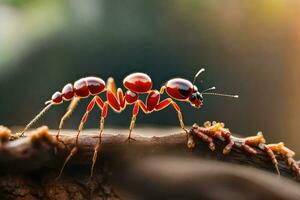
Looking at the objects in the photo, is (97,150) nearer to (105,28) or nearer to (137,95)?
(137,95)

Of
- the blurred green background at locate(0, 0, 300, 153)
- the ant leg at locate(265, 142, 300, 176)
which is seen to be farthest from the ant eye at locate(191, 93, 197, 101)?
the blurred green background at locate(0, 0, 300, 153)

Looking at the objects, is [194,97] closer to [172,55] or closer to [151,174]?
[151,174]

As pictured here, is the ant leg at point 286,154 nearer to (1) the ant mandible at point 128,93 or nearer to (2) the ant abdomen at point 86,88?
(1) the ant mandible at point 128,93

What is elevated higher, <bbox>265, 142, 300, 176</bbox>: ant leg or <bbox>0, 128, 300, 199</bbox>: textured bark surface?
<bbox>265, 142, 300, 176</bbox>: ant leg

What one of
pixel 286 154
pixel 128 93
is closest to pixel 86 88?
pixel 128 93

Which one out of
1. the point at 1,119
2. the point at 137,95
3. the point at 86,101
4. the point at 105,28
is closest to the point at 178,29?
the point at 105,28

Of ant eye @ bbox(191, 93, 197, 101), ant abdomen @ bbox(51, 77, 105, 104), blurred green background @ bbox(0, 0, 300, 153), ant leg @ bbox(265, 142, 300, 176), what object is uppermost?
blurred green background @ bbox(0, 0, 300, 153)

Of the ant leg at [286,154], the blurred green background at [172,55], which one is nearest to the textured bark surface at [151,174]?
the ant leg at [286,154]

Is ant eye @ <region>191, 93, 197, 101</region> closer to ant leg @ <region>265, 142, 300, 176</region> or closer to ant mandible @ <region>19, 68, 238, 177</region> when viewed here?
ant mandible @ <region>19, 68, 238, 177</region>
